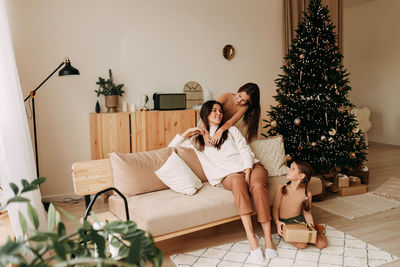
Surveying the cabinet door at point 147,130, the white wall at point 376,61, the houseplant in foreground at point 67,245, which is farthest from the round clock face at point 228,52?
the houseplant in foreground at point 67,245

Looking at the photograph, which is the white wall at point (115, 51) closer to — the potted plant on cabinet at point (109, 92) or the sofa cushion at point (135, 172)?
the potted plant on cabinet at point (109, 92)

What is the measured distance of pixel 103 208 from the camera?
11.8ft

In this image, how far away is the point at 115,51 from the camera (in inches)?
159

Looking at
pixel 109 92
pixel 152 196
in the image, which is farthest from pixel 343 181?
pixel 109 92

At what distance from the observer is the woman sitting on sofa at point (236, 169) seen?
8.17 feet

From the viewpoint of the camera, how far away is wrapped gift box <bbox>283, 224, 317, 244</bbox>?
2451 millimetres

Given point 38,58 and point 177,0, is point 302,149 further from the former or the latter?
point 38,58

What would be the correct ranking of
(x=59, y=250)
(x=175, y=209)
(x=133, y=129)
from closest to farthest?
(x=59, y=250) → (x=175, y=209) → (x=133, y=129)

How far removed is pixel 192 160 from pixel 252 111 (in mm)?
794

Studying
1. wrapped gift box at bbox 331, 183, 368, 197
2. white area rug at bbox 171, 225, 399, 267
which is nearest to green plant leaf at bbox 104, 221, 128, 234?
white area rug at bbox 171, 225, 399, 267

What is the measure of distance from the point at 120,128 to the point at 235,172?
161 cm

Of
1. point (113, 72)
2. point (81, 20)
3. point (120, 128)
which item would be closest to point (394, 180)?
point (120, 128)

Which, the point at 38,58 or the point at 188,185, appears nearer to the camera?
the point at 188,185

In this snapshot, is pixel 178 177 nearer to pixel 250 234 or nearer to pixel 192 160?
pixel 192 160
